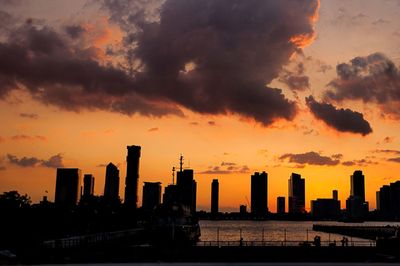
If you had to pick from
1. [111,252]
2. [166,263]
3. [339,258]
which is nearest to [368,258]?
[339,258]

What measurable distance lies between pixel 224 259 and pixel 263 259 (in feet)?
15.0

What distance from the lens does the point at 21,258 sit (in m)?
52.0

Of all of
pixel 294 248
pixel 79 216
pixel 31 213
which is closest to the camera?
pixel 294 248

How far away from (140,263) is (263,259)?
46.3 ft

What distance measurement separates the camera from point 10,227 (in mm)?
116500

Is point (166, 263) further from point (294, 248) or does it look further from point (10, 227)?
point (10, 227)

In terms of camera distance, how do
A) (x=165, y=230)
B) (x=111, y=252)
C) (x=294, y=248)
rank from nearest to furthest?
(x=111, y=252) < (x=294, y=248) < (x=165, y=230)

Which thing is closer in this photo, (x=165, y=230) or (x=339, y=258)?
(x=339, y=258)

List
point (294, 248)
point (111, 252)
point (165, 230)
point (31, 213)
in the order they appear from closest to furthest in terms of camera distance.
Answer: point (111, 252), point (294, 248), point (165, 230), point (31, 213)

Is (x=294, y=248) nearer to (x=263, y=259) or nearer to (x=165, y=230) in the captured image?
(x=263, y=259)

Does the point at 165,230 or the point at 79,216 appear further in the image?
the point at 79,216

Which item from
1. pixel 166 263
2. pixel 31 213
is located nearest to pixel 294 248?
pixel 166 263

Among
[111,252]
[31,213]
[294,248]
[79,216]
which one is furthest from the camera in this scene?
[79,216]

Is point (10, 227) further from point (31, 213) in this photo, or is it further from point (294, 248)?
point (294, 248)
